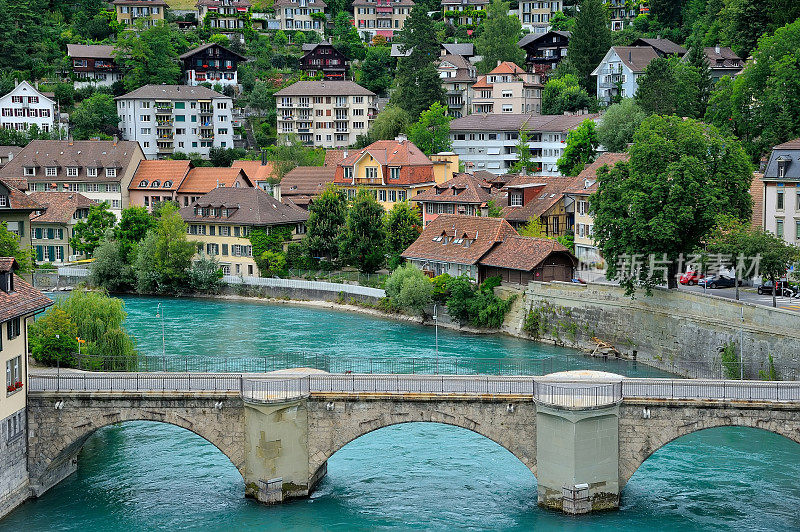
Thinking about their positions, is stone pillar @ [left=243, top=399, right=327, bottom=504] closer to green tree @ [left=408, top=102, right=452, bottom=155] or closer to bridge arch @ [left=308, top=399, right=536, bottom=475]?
bridge arch @ [left=308, top=399, right=536, bottom=475]

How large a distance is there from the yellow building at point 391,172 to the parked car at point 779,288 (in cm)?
3837

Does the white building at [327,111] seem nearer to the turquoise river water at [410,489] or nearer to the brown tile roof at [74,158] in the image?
the brown tile roof at [74,158]

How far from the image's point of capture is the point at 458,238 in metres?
82.1

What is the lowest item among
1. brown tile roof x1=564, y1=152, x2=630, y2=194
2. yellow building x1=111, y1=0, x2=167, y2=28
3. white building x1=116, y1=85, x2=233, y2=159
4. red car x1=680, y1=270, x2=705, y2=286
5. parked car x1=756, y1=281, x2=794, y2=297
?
parked car x1=756, y1=281, x2=794, y2=297

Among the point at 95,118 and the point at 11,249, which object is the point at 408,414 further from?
the point at 95,118

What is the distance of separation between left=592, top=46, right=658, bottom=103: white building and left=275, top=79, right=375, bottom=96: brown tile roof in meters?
25.0

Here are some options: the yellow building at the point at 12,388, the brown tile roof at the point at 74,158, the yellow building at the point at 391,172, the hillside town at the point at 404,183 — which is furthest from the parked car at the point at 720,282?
the brown tile roof at the point at 74,158

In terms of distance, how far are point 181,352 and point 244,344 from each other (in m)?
4.15

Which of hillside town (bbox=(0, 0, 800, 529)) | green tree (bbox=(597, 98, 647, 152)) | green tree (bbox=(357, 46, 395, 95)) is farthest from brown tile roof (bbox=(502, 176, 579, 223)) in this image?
green tree (bbox=(357, 46, 395, 95))

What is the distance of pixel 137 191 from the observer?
110 metres

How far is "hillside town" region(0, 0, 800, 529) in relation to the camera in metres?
56.5

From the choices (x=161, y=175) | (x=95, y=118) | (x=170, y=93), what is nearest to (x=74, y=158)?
(x=161, y=175)

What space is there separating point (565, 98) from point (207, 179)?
3633 cm

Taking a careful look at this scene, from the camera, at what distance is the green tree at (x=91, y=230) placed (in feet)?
316
